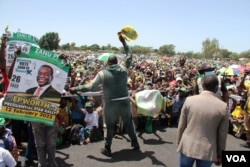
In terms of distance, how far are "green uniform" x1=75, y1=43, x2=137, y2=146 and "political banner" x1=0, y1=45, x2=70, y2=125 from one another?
2.67ft

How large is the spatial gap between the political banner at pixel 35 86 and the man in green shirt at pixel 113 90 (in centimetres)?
79

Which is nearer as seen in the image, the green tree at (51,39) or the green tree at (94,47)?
the green tree at (51,39)

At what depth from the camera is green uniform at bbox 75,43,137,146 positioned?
5.17 m

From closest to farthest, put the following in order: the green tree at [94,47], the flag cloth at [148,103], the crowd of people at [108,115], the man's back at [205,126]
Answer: the man's back at [205,126] < the crowd of people at [108,115] < the flag cloth at [148,103] < the green tree at [94,47]

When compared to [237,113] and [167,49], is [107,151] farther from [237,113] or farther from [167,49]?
[167,49]

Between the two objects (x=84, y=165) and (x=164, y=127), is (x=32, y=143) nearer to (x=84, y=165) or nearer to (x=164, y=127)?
(x=84, y=165)

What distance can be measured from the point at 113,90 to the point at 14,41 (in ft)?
6.23

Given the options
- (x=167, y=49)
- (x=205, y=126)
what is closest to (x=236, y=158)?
(x=205, y=126)

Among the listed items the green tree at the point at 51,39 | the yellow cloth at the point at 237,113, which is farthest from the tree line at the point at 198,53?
the yellow cloth at the point at 237,113

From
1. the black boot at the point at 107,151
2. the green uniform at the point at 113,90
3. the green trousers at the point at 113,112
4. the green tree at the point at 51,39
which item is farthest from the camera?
the green tree at the point at 51,39

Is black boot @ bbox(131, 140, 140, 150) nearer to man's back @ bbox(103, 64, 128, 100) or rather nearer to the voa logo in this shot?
man's back @ bbox(103, 64, 128, 100)

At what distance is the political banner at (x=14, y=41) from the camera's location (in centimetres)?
478

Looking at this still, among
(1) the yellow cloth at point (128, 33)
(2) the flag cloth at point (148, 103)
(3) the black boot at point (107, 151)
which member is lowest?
(3) the black boot at point (107, 151)

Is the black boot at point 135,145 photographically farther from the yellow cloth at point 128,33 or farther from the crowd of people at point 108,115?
the yellow cloth at point 128,33
